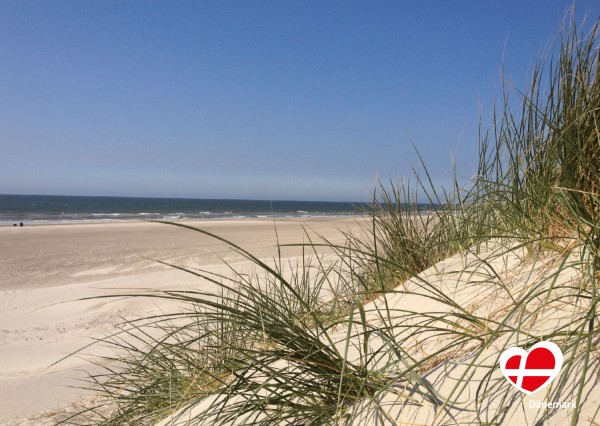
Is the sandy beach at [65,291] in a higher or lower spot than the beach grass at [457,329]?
lower

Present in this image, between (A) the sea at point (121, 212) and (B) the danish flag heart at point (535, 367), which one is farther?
(A) the sea at point (121, 212)

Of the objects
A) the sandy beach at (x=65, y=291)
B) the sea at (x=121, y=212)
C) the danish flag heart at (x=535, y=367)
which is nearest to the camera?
the danish flag heart at (x=535, y=367)

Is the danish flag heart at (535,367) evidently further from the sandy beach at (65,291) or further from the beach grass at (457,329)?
the sandy beach at (65,291)

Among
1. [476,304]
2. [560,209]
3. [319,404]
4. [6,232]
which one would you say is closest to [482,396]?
[319,404]

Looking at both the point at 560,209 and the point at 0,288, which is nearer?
the point at 560,209

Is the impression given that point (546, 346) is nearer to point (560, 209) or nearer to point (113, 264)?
point (560, 209)

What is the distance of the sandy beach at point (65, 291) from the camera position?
3.82m

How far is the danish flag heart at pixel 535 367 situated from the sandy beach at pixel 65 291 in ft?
3.00

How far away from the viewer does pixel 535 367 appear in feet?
3.48

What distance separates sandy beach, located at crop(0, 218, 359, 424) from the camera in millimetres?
3822

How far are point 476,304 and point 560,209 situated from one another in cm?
50

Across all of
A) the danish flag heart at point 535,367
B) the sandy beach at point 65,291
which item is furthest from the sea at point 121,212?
the sandy beach at point 65,291

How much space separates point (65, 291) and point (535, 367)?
8.52 metres

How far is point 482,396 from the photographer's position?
108cm
